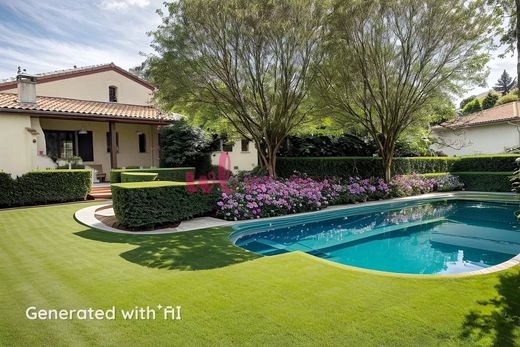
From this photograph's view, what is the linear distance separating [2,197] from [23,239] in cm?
551

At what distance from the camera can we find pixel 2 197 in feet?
36.9

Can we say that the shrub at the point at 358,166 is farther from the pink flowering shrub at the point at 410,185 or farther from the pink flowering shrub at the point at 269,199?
the pink flowering shrub at the point at 269,199

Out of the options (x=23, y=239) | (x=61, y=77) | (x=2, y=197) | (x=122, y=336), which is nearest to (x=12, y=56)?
(x=61, y=77)

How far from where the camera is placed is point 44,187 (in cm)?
1210

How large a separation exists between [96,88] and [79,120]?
4514mm

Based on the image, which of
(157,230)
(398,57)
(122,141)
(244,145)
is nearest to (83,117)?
(122,141)

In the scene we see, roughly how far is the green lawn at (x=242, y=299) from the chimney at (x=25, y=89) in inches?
497

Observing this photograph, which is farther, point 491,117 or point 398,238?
point 491,117

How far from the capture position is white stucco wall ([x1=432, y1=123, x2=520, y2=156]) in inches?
931

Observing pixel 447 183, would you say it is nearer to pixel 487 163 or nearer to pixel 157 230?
pixel 487 163

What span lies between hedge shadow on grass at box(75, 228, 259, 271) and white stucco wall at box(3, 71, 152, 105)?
1428 cm

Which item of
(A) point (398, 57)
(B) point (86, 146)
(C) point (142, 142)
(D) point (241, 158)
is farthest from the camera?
(D) point (241, 158)

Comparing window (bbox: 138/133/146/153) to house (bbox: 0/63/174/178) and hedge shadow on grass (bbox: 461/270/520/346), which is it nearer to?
house (bbox: 0/63/174/178)

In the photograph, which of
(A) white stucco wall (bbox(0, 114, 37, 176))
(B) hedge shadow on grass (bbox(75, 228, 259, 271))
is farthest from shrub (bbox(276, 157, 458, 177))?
(A) white stucco wall (bbox(0, 114, 37, 176))
